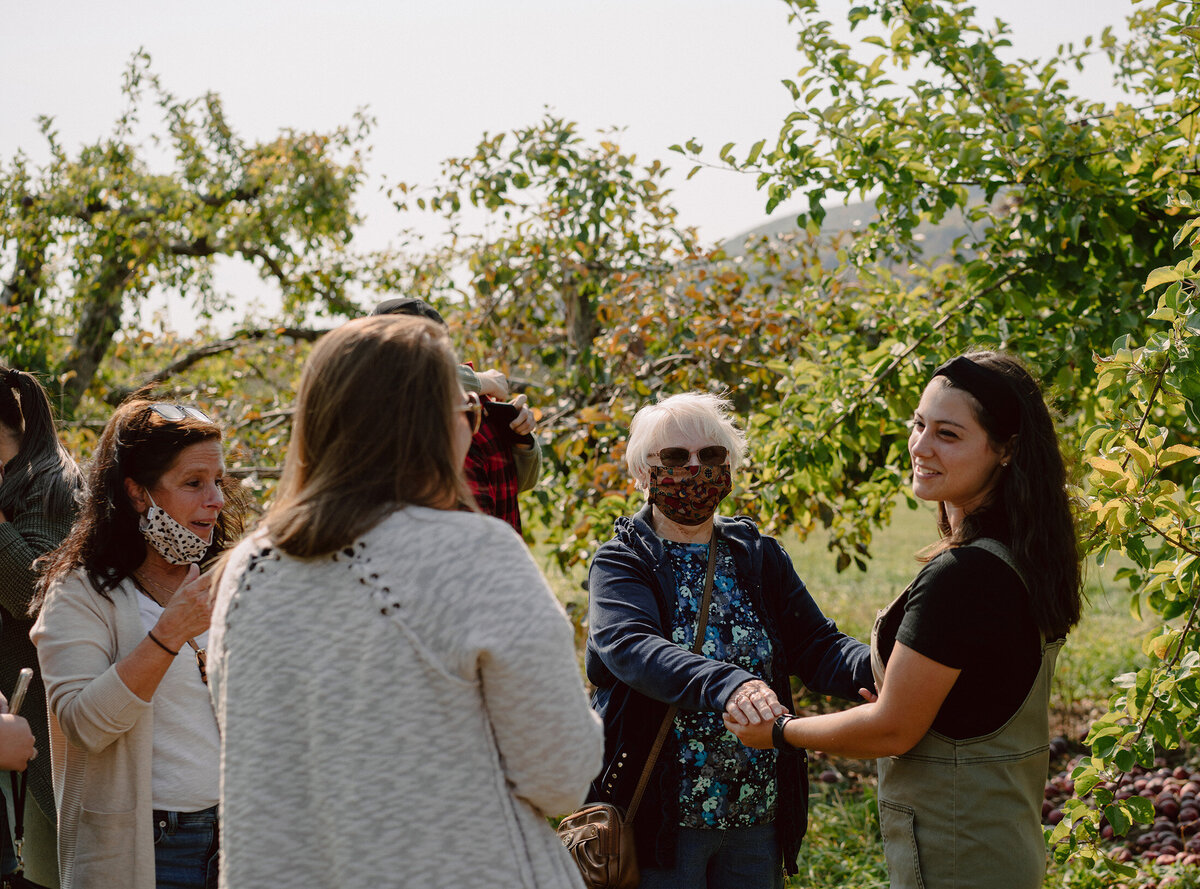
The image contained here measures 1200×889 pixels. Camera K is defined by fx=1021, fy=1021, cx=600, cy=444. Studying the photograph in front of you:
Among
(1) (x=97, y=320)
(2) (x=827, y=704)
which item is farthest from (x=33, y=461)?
(1) (x=97, y=320)

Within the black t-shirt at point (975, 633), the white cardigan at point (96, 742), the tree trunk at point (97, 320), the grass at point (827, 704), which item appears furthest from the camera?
the tree trunk at point (97, 320)

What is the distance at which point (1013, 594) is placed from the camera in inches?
77.0

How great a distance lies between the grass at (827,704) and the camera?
14.0 ft

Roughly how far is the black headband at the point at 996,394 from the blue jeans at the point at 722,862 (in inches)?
42.8

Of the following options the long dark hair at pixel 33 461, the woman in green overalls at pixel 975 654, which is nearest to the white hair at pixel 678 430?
the woman in green overalls at pixel 975 654

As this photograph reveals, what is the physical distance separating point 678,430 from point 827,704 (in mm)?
4661

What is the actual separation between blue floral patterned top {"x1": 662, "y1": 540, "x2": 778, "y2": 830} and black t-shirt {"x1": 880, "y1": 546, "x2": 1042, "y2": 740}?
53cm

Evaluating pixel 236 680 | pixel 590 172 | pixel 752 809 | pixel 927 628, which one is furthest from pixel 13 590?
pixel 590 172

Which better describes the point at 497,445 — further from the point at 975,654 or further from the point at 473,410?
the point at 975,654

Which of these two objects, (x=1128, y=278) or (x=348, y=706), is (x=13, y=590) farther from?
(x=1128, y=278)

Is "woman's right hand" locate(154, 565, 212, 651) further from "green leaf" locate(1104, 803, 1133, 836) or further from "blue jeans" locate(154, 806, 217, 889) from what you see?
Answer: "green leaf" locate(1104, 803, 1133, 836)

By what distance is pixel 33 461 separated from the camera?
307 centimetres

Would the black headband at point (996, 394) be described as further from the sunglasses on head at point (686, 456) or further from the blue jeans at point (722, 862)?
the blue jeans at point (722, 862)

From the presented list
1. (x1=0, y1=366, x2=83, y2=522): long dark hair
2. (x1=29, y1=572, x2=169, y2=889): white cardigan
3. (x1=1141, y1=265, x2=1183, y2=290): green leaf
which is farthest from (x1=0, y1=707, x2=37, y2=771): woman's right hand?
(x1=1141, y1=265, x2=1183, y2=290): green leaf
